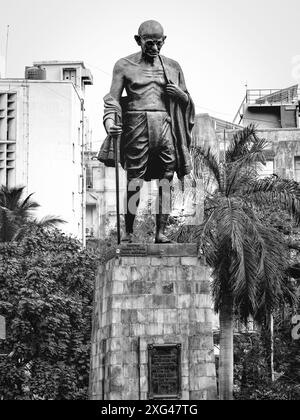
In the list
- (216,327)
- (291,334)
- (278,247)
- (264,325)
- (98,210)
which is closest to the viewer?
(278,247)

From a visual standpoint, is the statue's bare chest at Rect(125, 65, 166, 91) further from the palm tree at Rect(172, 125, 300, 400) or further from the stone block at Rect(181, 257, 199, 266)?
the palm tree at Rect(172, 125, 300, 400)

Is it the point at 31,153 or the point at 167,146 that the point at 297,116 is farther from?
the point at 167,146

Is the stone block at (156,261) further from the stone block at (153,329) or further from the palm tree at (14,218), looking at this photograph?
the palm tree at (14,218)

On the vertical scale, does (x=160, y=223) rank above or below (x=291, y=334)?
below

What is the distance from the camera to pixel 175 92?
2947 centimetres

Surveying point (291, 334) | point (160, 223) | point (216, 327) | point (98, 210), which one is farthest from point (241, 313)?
point (98, 210)

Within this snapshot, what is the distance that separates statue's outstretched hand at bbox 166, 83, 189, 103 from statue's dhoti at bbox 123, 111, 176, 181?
0.44 meters

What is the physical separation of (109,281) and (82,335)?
13.7 meters

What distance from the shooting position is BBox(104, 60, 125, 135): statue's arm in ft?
95.8

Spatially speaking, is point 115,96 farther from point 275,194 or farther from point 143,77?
point 275,194

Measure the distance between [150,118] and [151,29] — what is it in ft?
6.07

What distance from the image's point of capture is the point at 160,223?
29.5 metres

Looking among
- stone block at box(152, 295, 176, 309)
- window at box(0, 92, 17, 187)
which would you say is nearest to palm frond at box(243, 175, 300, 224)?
stone block at box(152, 295, 176, 309)

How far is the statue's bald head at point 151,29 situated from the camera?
2931 cm
